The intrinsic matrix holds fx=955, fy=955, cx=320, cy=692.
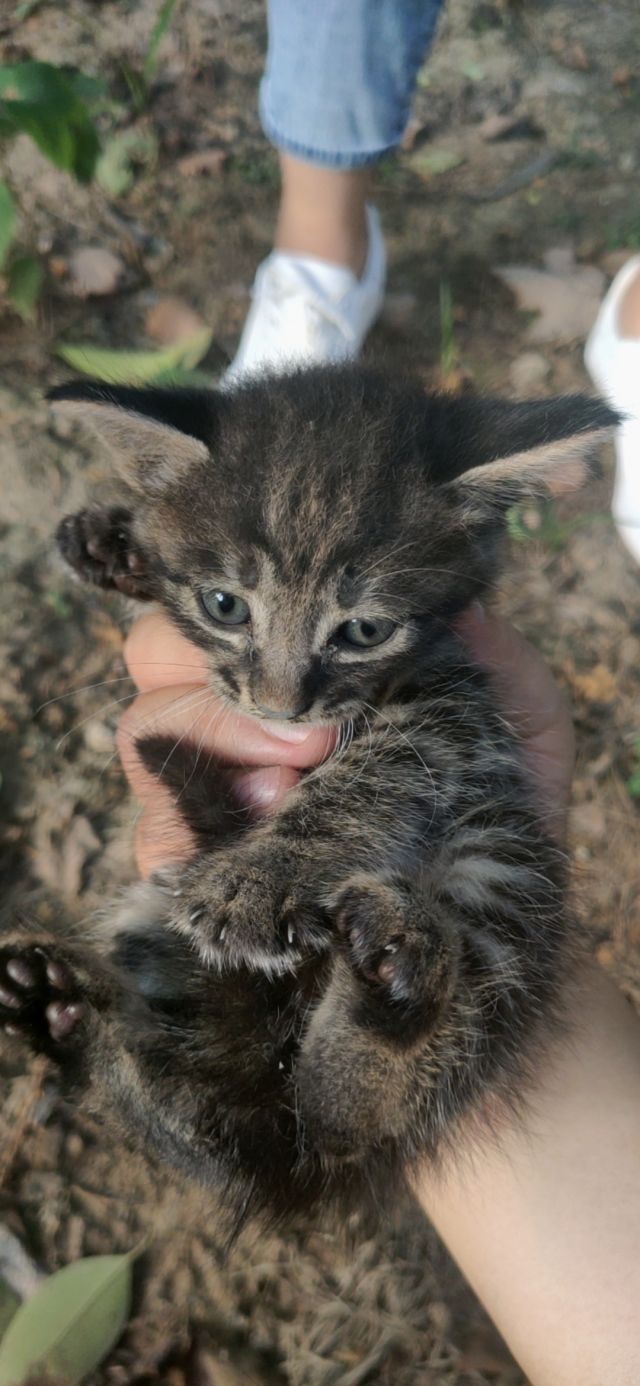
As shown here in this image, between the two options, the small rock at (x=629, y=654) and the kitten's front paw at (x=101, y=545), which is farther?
the small rock at (x=629, y=654)

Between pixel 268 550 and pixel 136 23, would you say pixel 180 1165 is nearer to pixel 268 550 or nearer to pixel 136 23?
pixel 268 550

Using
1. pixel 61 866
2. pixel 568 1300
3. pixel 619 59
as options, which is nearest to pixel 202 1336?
pixel 568 1300

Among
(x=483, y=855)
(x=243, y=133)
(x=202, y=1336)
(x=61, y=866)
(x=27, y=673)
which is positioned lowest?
(x=202, y=1336)

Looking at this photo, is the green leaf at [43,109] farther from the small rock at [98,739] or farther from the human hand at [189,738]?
the small rock at [98,739]

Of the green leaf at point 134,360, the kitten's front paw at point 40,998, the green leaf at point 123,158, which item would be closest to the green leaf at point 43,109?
the green leaf at point 134,360

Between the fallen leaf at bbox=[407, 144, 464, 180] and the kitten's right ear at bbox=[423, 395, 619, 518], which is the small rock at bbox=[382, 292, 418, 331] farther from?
the kitten's right ear at bbox=[423, 395, 619, 518]

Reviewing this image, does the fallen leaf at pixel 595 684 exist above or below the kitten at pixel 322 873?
below

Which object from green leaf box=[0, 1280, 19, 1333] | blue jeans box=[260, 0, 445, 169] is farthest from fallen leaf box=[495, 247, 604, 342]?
green leaf box=[0, 1280, 19, 1333]
